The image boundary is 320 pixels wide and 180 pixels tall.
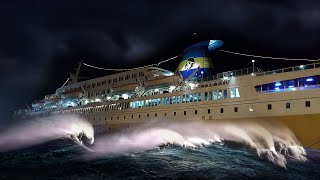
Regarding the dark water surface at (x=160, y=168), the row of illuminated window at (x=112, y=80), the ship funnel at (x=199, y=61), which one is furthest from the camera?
the row of illuminated window at (x=112, y=80)

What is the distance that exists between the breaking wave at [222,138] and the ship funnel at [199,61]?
8150mm

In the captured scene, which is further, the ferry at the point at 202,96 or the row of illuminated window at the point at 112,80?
the row of illuminated window at the point at 112,80

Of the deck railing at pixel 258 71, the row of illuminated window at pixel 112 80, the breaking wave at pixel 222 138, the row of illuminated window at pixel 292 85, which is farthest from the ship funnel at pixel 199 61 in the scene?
the row of illuminated window at pixel 112 80

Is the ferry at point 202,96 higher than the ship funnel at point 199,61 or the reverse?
the reverse

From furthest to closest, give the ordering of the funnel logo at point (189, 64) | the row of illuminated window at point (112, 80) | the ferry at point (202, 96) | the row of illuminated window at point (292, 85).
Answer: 1. the row of illuminated window at point (112, 80)
2. the funnel logo at point (189, 64)
3. the ferry at point (202, 96)
4. the row of illuminated window at point (292, 85)

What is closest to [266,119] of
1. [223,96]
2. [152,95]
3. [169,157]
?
[223,96]

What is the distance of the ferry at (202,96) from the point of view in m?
26.2

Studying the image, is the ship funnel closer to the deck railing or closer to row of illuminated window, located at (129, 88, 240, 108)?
the deck railing

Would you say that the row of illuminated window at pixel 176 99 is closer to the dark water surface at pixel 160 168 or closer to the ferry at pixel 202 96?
the ferry at pixel 202 96

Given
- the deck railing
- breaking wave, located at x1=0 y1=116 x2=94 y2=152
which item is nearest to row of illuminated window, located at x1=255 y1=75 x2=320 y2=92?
the deck railing

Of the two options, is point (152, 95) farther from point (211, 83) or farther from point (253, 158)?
point (253, 158)

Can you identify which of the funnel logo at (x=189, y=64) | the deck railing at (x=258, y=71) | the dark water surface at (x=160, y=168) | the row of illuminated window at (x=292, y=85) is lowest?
the dark water surface at (x=160, y=168)

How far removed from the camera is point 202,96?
3481 centimetres

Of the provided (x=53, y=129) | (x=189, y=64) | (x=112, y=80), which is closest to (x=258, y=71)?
(x=189, y=64)
